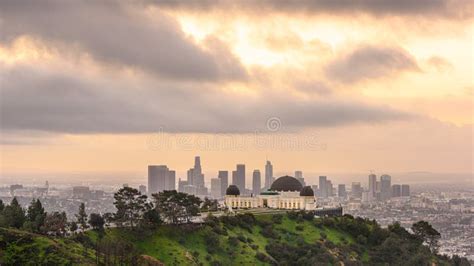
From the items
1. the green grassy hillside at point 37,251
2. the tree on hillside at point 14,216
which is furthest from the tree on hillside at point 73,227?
the tree on hillside at point 14,216

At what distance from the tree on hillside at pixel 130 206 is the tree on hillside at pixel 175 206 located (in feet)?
10.7

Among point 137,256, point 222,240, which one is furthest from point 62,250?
point 222,240

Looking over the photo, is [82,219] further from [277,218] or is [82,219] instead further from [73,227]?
[277,218]

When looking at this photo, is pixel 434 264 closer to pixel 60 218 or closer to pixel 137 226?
pixel 137 226

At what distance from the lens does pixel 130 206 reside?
295 feet

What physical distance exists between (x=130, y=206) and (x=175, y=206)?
26.0 ft

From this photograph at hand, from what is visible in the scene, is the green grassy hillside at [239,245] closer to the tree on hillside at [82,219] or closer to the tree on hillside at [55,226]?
the tree on hillside at [82,219]

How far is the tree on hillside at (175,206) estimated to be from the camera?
94.4 m

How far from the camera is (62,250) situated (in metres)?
72.7

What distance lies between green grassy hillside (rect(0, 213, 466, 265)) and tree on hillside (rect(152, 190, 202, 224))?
2.12m

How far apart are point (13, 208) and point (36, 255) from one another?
13.9m

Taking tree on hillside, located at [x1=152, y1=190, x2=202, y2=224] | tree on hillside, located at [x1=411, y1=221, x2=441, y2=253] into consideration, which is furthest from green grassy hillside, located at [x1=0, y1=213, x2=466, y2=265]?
tree on hillside, located at [x1=152, y1=190, x2=202, y2=224]

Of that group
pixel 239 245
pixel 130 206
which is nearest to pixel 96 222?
pixel 130 206

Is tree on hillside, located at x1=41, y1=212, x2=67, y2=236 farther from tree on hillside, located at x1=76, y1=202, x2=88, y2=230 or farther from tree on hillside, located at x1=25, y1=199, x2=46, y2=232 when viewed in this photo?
tree on hillside, located at x1=76, y1=202, x2=88, y2=230
